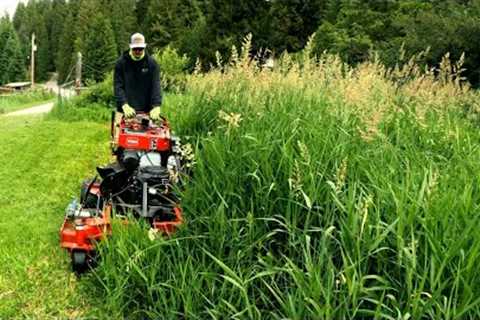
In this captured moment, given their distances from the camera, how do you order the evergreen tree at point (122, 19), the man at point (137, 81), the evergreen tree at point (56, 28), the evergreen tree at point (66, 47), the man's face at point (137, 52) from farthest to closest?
the evergreen tree at point (56, 28), the evergreen tree at point (66, 47), the evergreen tree at point (122, 19), the man at point (137, 81), the man's face at point (137, 52)

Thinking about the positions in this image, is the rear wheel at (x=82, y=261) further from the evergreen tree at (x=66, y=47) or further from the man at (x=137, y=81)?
the evergreen tree at (x=66, y=47)

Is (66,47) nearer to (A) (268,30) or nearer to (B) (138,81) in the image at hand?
(A) (268,30)

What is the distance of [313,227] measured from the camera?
3.04 m

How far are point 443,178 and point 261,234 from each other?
40.7 inches

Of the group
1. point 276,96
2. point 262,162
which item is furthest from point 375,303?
point 276,96

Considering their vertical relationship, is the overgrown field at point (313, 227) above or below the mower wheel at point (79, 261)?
above

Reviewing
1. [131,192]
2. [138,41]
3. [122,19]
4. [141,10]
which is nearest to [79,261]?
[131,192]

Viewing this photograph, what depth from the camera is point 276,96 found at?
4.64 metres

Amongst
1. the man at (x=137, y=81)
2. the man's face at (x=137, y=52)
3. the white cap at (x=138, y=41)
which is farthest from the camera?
the man at (x=137, y=81)

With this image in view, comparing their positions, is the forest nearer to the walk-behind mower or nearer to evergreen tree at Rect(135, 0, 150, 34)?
evergreen tree at Rect(135, 0, 150, 34)

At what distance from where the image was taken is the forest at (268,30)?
36.1 feet

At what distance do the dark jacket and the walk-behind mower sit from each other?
97 centimetres

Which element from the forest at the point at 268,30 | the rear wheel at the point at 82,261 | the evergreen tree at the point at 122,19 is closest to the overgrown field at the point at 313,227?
the rear wheel at the point at 82,261

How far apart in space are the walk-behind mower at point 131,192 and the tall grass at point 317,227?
7.9 inches
